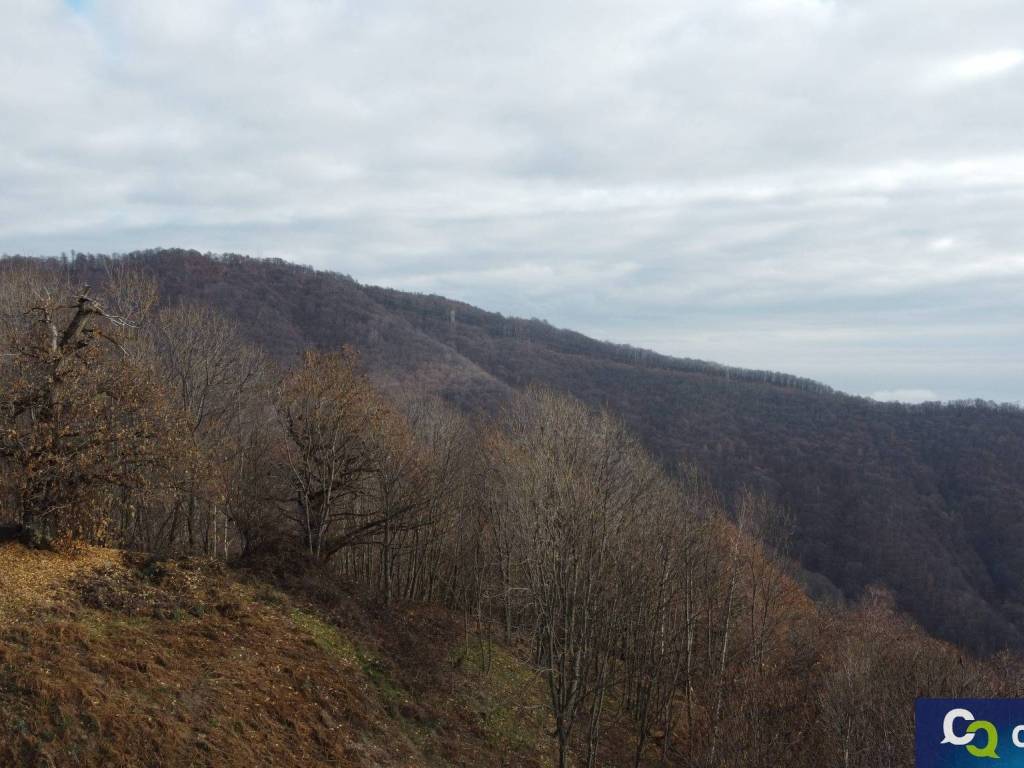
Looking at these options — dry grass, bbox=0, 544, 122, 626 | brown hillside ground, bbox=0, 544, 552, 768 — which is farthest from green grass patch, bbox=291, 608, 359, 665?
dry grass, bbox=0, 544, 122, 626

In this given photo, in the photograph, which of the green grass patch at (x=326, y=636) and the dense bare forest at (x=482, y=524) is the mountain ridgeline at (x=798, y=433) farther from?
the green grass patch at (x=326, y=636)

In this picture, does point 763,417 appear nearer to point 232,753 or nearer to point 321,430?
point 321,430

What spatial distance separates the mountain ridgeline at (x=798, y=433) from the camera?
62.4 metres

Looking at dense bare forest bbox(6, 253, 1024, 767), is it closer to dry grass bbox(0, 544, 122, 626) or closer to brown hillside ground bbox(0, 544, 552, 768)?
dry grass bbox(0, 544, 122, 626)

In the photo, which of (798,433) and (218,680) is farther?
(798,433)

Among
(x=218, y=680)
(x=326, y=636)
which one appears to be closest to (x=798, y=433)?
(x=326, y=636)

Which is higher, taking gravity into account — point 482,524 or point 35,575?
point 35,575

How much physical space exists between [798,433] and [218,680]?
82280mm

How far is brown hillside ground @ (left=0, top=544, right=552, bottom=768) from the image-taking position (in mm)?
10000

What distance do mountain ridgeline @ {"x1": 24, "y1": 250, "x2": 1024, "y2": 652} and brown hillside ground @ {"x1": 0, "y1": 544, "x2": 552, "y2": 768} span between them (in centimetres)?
3458

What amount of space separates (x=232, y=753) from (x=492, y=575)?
16.4 meters

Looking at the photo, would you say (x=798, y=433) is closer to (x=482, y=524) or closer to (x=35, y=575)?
(x=482, y=524)

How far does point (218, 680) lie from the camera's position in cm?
1275

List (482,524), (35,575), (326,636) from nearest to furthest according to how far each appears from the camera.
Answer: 1. (35,575)
2. (326,636)
3. (482,524)
